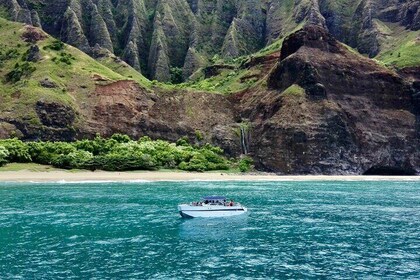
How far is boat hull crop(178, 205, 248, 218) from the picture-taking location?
6053 centimetres

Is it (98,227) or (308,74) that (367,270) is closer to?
(98,227)

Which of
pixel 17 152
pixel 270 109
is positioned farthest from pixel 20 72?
pixel 270 109

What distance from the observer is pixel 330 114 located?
511 feet

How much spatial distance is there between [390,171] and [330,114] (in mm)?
27460

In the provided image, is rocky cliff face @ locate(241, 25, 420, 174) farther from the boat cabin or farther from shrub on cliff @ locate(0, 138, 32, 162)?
the boat cabin

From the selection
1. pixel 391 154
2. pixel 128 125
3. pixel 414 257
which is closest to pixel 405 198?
pixel 414 257

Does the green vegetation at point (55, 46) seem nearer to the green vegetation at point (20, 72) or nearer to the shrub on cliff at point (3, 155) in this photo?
the green vegetation at point (20, 72)

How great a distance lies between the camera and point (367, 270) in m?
36.0

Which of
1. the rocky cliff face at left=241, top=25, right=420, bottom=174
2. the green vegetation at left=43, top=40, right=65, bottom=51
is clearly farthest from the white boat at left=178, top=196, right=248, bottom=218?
the green vegetation at left=43, top=40, right=65, bottom=51

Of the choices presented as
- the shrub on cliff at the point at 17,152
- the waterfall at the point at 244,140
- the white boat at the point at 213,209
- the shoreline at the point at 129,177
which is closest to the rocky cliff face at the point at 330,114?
the waterfall at the point at 244,140

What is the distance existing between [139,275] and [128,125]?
426ft

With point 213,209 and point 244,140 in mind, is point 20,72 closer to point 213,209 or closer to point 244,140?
point 244,140

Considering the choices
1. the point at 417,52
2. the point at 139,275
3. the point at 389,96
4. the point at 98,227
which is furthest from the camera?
the point at 417,52

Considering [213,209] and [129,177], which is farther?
[129,177]
